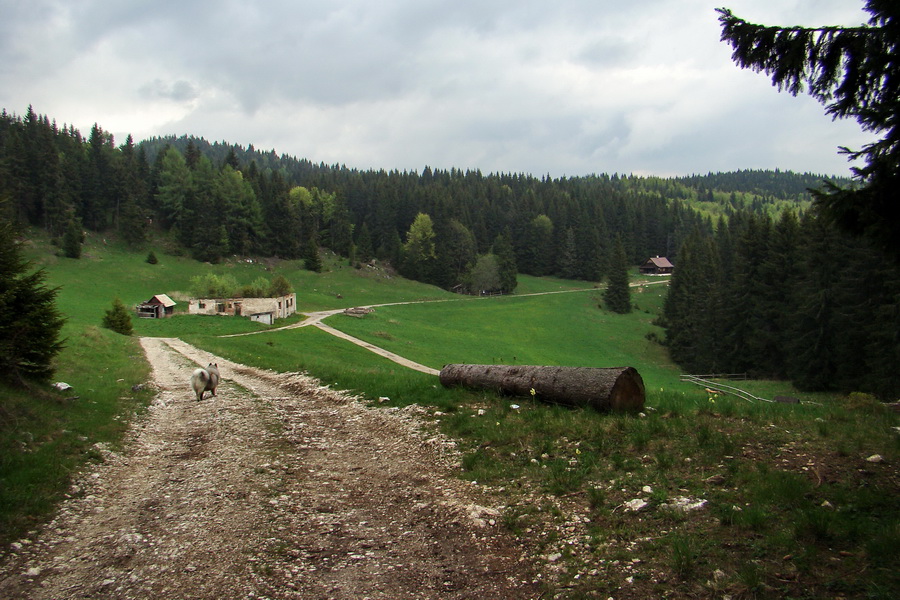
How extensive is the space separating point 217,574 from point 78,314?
62.7 m

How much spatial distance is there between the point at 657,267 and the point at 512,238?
4563 centimetres

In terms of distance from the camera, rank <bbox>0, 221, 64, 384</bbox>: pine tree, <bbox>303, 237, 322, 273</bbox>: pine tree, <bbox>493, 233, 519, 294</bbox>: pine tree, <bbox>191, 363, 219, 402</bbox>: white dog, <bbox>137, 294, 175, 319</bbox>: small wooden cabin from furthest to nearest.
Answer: <bbox>493, 233, 519, 294</bbox>: pine tree, <bbox>303, 237, 322, 273</bbox>: pine tree, <bbox>137, 294, 175, 319</bbox>: small wooden cabin, <bbox>191, 363, 219, 402</bbox>: white dog, <bbox>0, 221, 64, 384</bbox>: pine tree

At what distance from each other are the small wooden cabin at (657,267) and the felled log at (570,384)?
482 ft

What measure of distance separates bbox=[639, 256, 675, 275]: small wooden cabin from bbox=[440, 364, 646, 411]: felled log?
146844mm

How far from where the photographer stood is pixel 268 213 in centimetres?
11875

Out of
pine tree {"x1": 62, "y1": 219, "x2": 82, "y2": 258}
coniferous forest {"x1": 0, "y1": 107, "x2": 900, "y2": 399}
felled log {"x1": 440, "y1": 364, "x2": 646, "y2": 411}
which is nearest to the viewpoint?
felled log {"x1": 440, "y1": 364, "x2": 646, "y2": 411}

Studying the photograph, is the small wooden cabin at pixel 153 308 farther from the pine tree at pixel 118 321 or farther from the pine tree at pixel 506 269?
the pine tree at pixel 506 269

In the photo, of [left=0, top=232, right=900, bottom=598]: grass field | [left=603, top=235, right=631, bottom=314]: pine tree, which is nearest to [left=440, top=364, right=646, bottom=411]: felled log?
[left=0, top=232, right=900, bottom=598]: grass field

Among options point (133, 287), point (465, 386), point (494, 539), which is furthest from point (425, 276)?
point (494, 539)

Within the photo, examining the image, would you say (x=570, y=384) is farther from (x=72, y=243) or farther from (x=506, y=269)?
(x=506, y=269)

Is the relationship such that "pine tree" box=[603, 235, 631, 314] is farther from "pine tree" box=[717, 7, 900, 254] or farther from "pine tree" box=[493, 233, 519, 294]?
"pine tree" box=[717, 7, 900, 254]

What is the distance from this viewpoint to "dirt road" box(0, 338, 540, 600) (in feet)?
19.6

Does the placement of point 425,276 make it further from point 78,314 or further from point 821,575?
point 821,575

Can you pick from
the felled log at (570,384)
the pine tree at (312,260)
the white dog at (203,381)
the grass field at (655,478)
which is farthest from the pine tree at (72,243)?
the felled log at (570,384)
